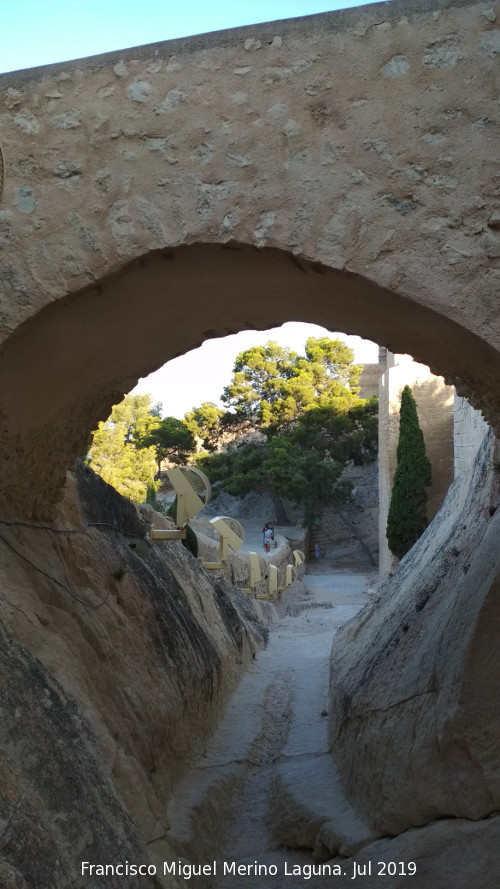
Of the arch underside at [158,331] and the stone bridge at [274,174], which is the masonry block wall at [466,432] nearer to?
the arch underside at [158,331]

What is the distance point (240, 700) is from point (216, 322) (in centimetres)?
356

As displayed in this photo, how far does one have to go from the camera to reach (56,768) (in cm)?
225

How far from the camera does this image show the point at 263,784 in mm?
4242

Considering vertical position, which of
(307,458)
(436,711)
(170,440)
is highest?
(170,440)

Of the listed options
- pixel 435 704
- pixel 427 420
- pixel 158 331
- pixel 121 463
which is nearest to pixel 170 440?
pixel 121 463

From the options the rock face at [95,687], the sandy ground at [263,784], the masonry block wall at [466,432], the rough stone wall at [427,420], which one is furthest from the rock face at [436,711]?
the rough stone wall at [427,420]

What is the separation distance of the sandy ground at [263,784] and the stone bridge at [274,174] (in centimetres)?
231

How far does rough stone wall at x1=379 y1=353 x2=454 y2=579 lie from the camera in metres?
14.9

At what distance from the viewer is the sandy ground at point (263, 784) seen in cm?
333

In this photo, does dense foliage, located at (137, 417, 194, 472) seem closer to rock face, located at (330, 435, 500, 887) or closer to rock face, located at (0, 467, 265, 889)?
rock face, located at (0, 467, 265, 889)

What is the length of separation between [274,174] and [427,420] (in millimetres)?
13270

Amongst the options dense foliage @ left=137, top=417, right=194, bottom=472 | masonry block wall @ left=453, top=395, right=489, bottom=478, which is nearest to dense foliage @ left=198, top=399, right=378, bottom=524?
dense foliage @ left=137, top=417, right=194, bottom=472

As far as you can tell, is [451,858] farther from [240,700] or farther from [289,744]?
[240,700]

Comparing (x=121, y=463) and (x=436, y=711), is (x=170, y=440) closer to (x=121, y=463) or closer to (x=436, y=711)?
(x=121, y=463)
